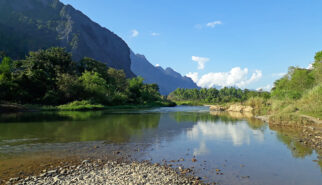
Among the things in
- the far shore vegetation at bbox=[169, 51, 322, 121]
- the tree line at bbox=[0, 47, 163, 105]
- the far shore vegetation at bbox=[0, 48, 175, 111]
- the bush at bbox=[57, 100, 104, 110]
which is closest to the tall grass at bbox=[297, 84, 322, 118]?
the far shore vegetation at bbox=[169, 51, 322, 121]

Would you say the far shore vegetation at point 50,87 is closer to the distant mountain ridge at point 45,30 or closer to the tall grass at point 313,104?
the tall grass at point 313,104

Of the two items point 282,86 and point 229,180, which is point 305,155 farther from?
point 282,86

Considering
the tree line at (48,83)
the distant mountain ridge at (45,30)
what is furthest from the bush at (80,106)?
the distant mountain ridge at (45,30)

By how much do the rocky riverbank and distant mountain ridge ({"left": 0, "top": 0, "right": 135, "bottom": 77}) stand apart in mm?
138526

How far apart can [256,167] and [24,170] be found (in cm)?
1190

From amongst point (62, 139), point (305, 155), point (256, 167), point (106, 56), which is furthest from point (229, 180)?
point (106, 56)

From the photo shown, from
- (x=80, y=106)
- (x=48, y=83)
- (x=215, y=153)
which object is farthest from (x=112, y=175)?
(x=48, y=83)

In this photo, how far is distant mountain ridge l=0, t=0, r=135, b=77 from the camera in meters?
134

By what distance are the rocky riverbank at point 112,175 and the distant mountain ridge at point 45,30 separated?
138526 millimetres

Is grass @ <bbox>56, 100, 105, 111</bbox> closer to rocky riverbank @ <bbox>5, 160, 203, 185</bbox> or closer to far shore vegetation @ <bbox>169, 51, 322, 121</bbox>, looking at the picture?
far shore vegetation @ <bbox>169, 51, 322, 121</bbox>

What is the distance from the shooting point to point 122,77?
103 meters

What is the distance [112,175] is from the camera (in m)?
9.28

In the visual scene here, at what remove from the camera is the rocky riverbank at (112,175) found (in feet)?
28.1

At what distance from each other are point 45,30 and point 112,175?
182m
